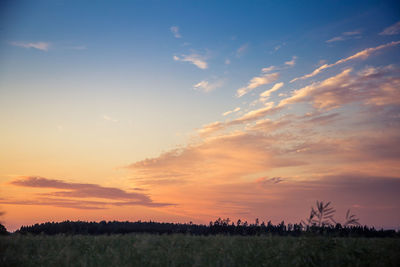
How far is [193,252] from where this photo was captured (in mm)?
14461

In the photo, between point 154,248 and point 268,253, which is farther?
point 154,248

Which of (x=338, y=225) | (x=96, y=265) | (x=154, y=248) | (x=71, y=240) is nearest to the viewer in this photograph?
(x=338, y=225)

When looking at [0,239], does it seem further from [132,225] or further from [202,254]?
[132,225]

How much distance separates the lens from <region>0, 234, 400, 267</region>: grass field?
12453 millimetres

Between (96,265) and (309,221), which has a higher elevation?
(309,221)

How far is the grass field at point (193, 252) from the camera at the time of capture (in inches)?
490

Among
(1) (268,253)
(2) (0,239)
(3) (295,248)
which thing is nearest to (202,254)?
(1) (268,253)

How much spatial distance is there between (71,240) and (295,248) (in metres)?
12.4

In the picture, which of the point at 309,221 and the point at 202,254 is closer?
the point at 309,221

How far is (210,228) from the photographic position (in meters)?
42.8

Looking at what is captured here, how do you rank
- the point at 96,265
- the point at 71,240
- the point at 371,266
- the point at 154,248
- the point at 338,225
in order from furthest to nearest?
the point at 71,240 → the point at 154,248 → the point at 96,265 → the point at 338,225 → the point at 371,266

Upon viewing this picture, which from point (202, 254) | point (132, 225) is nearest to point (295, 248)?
point (202, 254)

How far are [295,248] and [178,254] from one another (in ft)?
16.0

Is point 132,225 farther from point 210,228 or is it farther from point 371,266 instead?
point 371,266
